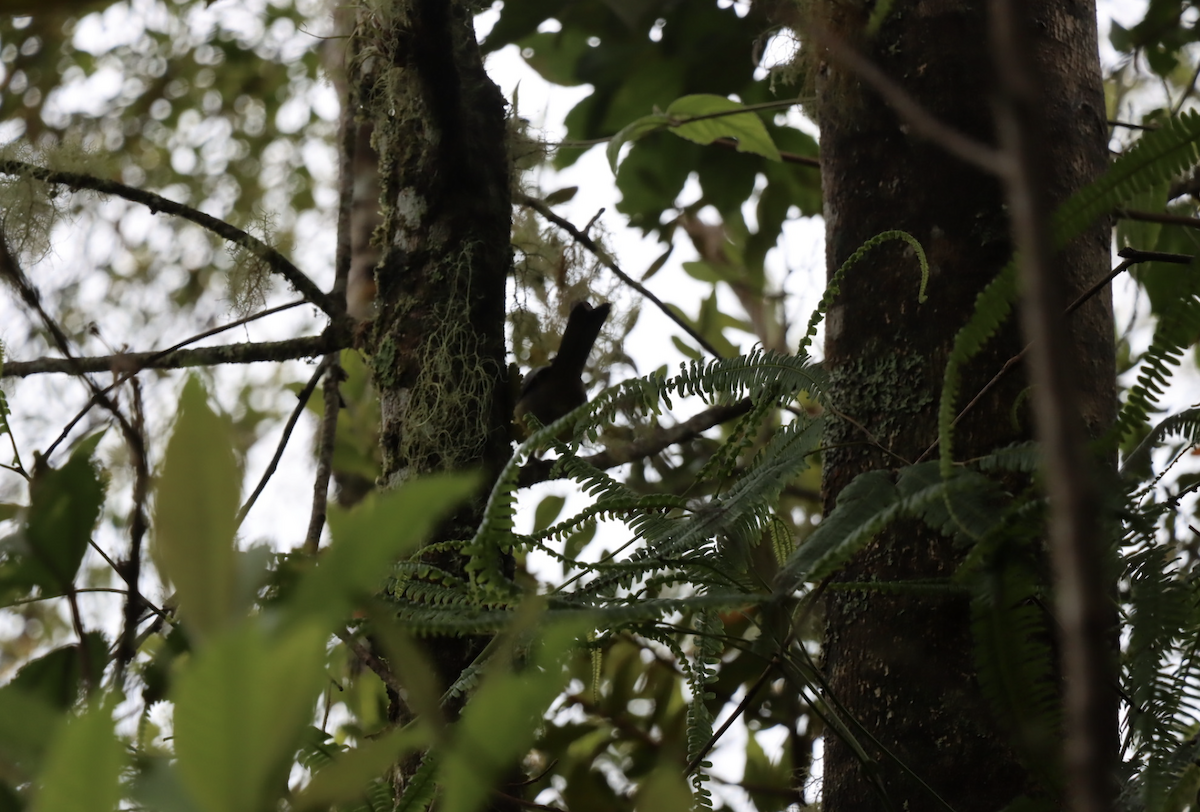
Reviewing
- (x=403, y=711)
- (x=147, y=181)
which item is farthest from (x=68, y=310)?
(x=403, y=711)

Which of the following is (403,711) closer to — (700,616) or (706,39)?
(700,616)

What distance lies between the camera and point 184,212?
1.44 metres

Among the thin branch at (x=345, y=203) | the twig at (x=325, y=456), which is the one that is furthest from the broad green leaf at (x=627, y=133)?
the twig at (x=325, y=456)

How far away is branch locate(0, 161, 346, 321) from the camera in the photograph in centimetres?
143

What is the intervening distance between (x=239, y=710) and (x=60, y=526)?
0.24m

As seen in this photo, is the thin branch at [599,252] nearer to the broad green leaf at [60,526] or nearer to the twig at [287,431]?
the twig at [287,431]

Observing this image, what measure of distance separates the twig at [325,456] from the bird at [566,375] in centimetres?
32

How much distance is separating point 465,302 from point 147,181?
3.28 m

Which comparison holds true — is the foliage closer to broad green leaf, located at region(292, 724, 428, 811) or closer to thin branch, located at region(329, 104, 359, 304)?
broad green leaf, located at region(292, 724, 428, 811)

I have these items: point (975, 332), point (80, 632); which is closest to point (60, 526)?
point (80, 632)

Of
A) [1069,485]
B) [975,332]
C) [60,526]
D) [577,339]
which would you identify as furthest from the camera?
[577,339]

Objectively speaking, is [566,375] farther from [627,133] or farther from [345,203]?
[345,203]

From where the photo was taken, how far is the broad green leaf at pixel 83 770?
0.29 m

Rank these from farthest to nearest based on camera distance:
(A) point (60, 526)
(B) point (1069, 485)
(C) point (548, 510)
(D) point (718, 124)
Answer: (C) point (548, 510)
(D) point (718, 124)
(A) point (60, 526)
(B) point (1069, 485)
